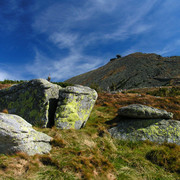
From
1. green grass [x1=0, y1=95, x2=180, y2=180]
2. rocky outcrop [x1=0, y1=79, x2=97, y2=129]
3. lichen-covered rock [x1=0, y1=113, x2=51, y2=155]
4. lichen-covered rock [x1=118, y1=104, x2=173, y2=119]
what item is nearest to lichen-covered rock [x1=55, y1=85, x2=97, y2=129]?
rocky outcrop [x1=0, y1=79, x2=97, y2=129]

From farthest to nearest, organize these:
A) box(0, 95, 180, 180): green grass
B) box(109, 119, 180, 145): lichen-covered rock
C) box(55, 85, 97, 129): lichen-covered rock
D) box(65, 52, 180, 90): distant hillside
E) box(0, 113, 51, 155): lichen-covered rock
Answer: box(65, 52, 180, 90): distant hillside → box(55, 85, 97, 129): lichen-covered rock → box(109, 119, 180, 145): lichen-covered rock → box(0, 113, 51, 155): lichen-covered rock → box(0, 95, 180, 180): green grass

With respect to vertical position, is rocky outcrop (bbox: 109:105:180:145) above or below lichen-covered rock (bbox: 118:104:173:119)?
below

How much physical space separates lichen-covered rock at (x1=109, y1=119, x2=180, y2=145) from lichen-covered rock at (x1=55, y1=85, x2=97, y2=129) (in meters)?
2.16

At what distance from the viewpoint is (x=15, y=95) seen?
9.59 meters

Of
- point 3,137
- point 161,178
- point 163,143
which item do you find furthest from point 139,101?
point 3,137

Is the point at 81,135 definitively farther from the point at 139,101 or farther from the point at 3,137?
the point at 139,101

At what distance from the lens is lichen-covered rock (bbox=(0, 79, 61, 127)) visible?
8008mm

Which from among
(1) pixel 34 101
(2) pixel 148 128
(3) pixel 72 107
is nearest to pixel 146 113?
(2) pixel 148 128

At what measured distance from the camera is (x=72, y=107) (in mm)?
8414

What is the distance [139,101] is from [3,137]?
44.8 ft

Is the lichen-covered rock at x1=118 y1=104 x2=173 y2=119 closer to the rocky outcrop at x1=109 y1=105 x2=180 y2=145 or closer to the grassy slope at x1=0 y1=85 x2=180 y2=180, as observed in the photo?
the rocky outcrop at x1=109 y1=105 x2=180 y2=145

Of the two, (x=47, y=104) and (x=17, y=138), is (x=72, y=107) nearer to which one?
(x=47, y=104)

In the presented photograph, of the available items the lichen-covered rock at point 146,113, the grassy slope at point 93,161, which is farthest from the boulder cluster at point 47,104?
the lichen-covered rock at point 146,113

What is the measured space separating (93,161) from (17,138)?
2.91 meters
